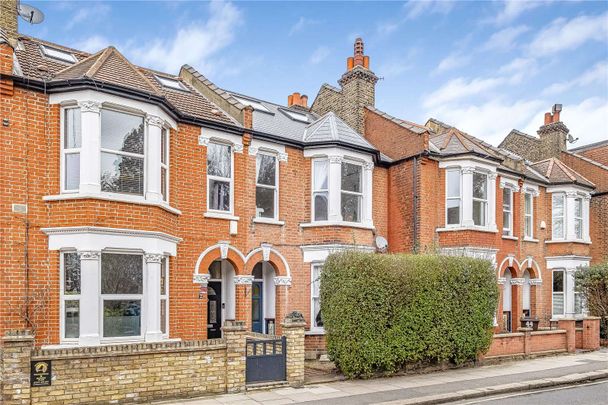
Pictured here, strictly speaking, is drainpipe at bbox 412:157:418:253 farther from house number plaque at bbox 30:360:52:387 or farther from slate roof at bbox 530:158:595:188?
house number plaque at bbox 30:360:52:387

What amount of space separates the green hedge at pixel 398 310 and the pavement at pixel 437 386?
541 millimetres

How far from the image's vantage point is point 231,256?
48.3 feet

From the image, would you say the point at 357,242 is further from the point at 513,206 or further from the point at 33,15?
the point at 33,15

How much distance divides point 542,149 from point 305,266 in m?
16.6

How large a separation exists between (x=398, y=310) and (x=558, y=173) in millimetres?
14222

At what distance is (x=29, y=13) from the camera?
13945 mm

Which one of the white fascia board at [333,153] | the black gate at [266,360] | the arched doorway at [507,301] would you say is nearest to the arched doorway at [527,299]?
the arched doorway at [507,301]

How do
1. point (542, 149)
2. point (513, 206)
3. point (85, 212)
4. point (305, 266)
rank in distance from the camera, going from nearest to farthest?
point (85, 212) < point (305, 266) < point (513, 206) < point (542, 149)

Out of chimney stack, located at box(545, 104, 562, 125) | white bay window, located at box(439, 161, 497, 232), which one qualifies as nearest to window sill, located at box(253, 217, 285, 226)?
white bay window, located at box(439, 161, 497, 232)

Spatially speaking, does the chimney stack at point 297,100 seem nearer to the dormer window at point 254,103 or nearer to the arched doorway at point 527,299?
the dormer window at point 254,103

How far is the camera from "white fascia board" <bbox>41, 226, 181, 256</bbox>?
11.2 meters

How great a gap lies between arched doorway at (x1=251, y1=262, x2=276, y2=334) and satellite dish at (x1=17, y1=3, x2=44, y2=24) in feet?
30.5

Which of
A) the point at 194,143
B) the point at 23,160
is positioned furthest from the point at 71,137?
the point at 194,143

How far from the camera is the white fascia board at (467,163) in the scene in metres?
17.9
